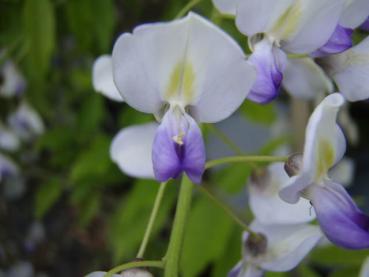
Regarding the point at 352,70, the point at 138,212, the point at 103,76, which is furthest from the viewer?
the point at 138,212

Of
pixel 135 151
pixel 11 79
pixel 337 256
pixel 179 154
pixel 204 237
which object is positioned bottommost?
pixel 337 256

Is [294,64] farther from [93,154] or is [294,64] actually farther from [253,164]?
[93,154]

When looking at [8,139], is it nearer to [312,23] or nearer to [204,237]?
[204,237]

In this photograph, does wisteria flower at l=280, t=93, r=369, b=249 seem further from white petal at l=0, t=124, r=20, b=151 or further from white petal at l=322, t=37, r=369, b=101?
white petal at l=0, t=124, r=20, b=151

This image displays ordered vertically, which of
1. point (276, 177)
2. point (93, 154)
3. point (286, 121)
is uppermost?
point (276, 177)

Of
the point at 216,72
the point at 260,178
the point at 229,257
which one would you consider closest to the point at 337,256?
the point at 229,257

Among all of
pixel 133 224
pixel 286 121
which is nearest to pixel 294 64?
pixel 133 224
